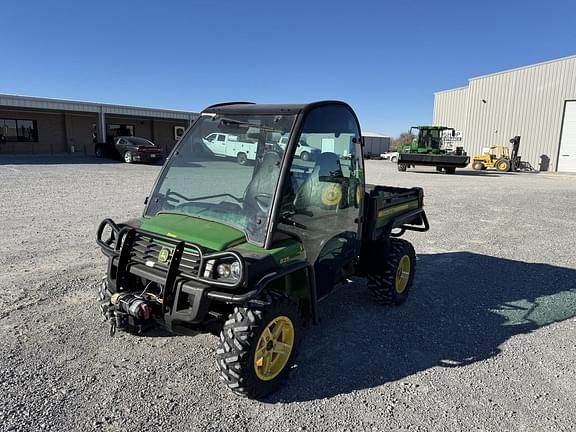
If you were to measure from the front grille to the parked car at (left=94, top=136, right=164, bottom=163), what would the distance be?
21156mm

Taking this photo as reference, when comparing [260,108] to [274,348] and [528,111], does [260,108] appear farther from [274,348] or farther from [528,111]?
[528,111]

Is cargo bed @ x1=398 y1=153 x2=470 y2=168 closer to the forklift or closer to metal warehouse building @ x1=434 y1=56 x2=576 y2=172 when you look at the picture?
the forklift

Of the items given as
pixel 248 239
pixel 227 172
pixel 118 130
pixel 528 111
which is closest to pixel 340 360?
pixel 248 239

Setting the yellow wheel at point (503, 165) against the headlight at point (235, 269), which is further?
the yellow wheel at point (503, 165)

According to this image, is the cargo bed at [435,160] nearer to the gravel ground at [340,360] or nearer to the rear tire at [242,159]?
the gravel ground at [340,360]

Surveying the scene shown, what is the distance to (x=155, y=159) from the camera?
2338 centimetres

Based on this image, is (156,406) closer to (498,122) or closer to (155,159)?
(155,159)

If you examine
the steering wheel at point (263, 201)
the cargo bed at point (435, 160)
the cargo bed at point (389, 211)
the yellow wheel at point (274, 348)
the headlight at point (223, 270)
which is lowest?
the yellow wheel at point (274, 348)

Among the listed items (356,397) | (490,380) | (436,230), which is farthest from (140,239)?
(436,230)

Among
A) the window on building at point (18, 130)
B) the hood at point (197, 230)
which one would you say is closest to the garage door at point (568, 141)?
the hood at point (197, 230)

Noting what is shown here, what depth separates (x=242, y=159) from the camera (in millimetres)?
3203

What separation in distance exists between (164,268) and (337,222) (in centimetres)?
152

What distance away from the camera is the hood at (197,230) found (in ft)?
9.11

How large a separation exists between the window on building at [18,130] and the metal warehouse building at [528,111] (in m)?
32.8
